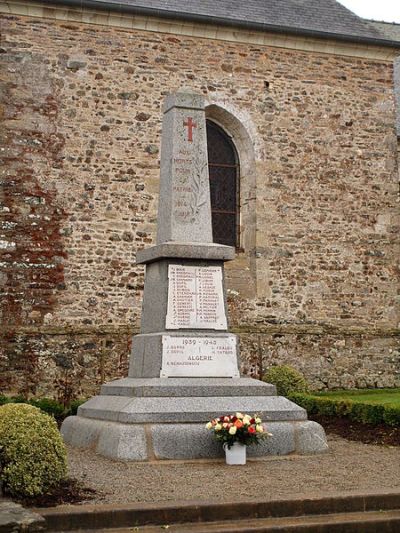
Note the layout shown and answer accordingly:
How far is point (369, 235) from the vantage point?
18.2 m

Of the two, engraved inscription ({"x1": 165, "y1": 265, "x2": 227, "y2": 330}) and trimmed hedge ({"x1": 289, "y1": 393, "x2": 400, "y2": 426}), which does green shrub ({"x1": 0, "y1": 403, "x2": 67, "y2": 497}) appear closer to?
engraved inscription ({"x1": 165, "y1": 265, "x2": 227, "y2": 330})

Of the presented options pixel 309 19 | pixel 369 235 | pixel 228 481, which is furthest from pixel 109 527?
pixel 309 19

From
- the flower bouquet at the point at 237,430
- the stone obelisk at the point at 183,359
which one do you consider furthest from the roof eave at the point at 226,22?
the flower bouquet at the point at 237,430

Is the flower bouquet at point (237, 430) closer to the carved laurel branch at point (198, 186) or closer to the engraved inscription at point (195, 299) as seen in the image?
the engraved inscription at point (195, 299)

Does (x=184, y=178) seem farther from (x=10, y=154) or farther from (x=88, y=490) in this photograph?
(x=10, y=154)

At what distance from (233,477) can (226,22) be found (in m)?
12.3

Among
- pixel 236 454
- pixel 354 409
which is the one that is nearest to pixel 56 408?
pixel 354 409

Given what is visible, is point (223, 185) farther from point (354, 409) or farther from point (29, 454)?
point (29, 454)

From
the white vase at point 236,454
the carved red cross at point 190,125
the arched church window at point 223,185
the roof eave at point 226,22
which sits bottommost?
the white vase at point 236,454

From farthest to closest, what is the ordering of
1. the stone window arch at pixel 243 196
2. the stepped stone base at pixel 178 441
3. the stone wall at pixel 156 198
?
the stone window arch at pixel 243 196, the stone wall at pixel 156 198, the stepped stone base at pixel 178 441

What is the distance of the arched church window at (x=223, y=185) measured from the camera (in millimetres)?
17719

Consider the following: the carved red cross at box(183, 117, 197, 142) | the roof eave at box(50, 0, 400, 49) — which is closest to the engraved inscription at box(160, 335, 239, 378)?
the carved red cross at box(183, 117, 197, 142)

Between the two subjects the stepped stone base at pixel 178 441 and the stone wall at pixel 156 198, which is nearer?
the stepped stone base at pixel 178 441

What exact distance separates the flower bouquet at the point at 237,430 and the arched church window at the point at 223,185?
9755mm
